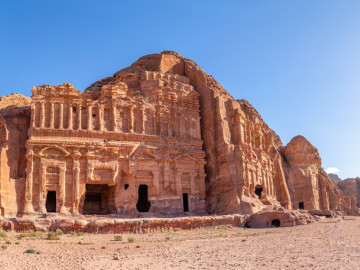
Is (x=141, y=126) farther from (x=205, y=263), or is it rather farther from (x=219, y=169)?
(x=205, y=263)

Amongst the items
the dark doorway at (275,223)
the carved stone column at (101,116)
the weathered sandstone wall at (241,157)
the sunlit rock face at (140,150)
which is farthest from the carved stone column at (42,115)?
the dark doorway at (275,223)

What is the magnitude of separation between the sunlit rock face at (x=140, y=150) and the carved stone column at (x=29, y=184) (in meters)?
0.07

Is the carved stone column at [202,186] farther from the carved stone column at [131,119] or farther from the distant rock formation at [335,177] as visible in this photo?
the distant rock formation at [335,177]

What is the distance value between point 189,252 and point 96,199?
64.7 ft

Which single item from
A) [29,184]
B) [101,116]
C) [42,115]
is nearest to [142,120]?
[101,116]

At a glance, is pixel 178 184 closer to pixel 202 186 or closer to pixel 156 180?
pixel 156 180

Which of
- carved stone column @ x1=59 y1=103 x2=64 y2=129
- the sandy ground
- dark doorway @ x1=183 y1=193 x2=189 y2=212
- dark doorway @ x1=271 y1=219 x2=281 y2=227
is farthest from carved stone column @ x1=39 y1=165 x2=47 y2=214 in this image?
dark doorway @ x1=271 y1=219 x2=281 y2=227

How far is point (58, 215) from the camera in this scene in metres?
27.8

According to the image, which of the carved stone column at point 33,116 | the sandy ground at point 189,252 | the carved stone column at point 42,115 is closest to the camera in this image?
the sandy ground at point 189,252

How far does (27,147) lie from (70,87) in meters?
6.08

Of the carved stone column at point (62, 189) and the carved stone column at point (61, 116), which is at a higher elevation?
the carved stone column at point (61, 116)

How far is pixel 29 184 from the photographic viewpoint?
2866 centimetres

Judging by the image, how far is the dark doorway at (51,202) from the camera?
30.9m

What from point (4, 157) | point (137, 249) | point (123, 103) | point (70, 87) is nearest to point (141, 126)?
point (123, 103)
